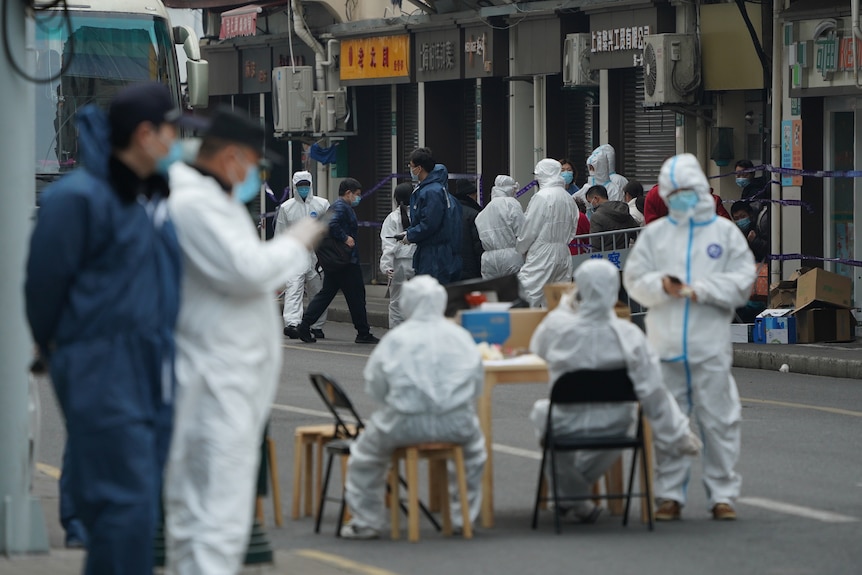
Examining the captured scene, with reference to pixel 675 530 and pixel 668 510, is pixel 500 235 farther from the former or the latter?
pixel 675 530

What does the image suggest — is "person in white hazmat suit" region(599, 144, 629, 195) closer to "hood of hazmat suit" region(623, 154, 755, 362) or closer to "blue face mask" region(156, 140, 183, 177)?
"hood of hazmat suit" region(623, 154, 755, 362)

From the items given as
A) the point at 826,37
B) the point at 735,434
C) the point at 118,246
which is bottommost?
the point at 735,434

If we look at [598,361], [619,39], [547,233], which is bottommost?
[598,361]

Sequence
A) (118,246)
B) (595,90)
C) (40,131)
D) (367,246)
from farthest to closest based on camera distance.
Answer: (367,246)
(595,90)
(40,131)
(118,246)

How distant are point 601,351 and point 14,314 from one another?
9.13 feet

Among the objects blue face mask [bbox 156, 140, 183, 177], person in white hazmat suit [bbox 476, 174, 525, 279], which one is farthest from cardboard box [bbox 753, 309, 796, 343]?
blue face mask [bbox 156, 140, 183, 177]

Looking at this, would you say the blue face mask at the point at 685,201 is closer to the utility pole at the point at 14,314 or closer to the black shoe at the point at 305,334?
the utility pole at the point at 14,314

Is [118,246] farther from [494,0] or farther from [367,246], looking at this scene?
[367,246]

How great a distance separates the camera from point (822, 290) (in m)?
19.1

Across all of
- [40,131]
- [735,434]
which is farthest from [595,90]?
[735,434]

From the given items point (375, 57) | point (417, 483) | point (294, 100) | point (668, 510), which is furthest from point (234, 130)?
→ point (294, 100)

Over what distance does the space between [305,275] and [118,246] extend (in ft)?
52.0

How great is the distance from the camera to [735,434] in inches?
392

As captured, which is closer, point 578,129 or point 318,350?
point 318,350
